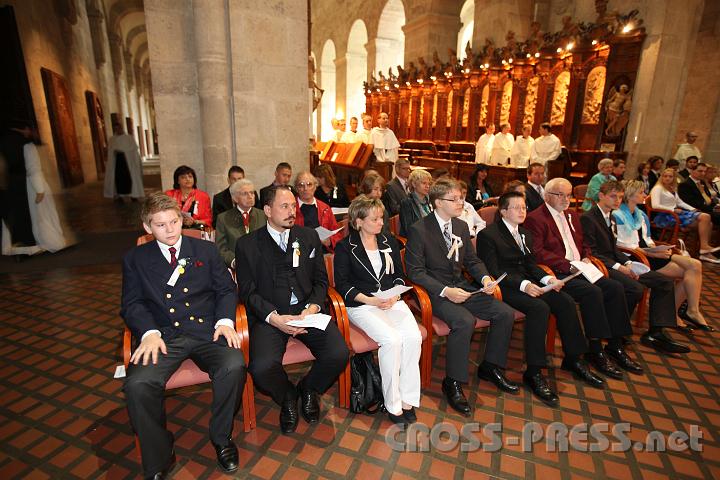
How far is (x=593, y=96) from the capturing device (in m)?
9.76

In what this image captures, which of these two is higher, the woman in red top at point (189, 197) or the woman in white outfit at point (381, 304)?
the woman in red top at point (189, 197)

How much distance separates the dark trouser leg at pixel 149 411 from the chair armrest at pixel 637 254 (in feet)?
13.5

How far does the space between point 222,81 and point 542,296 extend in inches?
170

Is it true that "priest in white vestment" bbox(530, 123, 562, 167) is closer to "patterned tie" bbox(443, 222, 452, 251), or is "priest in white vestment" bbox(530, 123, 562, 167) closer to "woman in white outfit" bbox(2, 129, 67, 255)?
"patterned tie" bbox(443, 222, 452, 251)

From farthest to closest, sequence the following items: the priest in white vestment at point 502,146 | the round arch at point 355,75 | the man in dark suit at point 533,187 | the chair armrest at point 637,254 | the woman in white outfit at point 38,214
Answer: the round arch at point 355,75, the priest in white vestment at point 502,146, the woman in white outfit at point 38,214, the man in dark suit at point 533,187, the chair armrest at point 637,254

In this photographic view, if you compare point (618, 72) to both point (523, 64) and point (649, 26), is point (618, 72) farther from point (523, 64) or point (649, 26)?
point (523, 64)

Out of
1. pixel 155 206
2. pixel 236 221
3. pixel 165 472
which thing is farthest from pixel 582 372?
pixel 155 206

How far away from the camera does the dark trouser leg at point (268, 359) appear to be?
2250 mm

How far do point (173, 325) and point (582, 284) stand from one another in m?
3.04

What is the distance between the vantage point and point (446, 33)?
14820mm

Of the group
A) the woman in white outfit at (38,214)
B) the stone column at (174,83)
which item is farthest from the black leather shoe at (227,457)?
the woman in white outfit at (38,214)

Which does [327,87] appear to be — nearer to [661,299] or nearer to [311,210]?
[311,210]

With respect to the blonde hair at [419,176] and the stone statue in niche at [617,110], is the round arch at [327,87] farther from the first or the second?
the blonde hair at [419,176]

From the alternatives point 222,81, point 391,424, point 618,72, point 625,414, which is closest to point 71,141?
point 222,81
